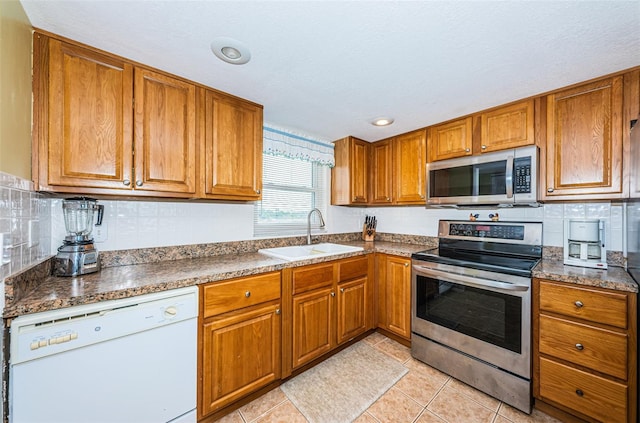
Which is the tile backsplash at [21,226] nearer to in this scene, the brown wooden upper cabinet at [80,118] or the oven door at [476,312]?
the brown wooden upper cabinet at [80,118]

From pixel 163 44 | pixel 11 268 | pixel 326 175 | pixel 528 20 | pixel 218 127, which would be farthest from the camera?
pixel 326 175

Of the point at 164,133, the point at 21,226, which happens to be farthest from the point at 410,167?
the point at 21,226

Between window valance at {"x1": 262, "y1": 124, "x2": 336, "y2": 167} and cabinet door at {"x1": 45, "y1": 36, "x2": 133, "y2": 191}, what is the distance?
44.2 inches

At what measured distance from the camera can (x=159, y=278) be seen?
1385mm

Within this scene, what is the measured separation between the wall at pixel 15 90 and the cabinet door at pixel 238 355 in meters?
1.17

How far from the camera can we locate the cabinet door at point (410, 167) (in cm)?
252

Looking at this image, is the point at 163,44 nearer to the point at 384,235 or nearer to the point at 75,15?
the point at 75,15

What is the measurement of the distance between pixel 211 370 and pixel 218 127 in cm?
158

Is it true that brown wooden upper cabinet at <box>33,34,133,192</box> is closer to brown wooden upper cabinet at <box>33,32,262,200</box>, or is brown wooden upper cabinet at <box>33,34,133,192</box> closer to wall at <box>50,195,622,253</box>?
brown wooden upper cabinet at <box>33,32,262,200</box>

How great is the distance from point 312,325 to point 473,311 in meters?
1.22

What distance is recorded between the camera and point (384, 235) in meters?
3.14

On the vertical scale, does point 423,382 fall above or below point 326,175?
below

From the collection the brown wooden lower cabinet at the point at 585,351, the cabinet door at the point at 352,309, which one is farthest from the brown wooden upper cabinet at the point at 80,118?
the brown wooden lower cabinet at the point at 585,351

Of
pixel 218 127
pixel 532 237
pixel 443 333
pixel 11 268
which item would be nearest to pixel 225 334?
pixel 11 268
